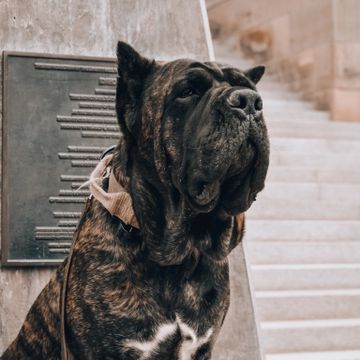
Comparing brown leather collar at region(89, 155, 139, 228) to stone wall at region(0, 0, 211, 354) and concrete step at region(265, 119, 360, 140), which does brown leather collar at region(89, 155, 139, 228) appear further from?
concrete step at region(265, 119, 360, 140)

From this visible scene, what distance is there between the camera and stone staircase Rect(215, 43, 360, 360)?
6160mm

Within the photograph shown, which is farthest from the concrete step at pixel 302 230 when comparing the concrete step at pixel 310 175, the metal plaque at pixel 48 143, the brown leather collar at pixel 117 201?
the brown leather collar at pixel 117 201

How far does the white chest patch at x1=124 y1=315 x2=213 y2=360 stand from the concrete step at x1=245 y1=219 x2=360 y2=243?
12.1 ft

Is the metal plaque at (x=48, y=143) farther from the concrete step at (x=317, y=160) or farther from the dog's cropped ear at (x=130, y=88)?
the concrete step at (x=317, y=160)

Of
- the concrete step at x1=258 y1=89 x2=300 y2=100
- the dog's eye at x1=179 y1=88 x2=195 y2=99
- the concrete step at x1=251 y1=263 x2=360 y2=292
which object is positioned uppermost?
the concrete step at x1=258 y1=89 x2=300 y2=100

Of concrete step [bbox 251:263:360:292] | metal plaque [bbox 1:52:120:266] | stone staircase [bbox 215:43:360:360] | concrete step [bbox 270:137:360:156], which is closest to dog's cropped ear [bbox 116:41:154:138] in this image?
metal plaque [bbox 1:52:120:266]

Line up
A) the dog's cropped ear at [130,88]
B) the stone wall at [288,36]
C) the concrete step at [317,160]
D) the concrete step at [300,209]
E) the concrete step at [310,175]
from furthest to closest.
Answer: the stone wall at [288,36], the concrete step at [317,160], the concrete step at [310,175], the concrete step at [300,209], the dog's cropped ear at [130,88]

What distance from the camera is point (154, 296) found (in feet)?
10.9

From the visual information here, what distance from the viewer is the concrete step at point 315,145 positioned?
866cm

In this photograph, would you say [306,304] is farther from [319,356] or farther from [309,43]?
[309,43]

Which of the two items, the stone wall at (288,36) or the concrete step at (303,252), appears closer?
the concrete step at (303,252)

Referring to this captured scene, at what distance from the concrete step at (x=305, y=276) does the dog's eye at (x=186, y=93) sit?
11.5 ft

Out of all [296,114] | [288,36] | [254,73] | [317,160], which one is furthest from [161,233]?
[288,36]

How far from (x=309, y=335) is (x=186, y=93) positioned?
3281mm
